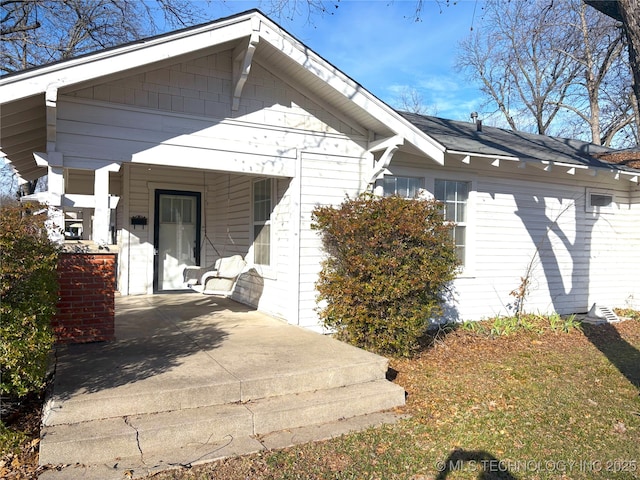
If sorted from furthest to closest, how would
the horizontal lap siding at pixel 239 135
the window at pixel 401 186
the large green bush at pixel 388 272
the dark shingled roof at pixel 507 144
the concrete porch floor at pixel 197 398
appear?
the dark shingled roof at pixel 507 144 < the window at pixel 401 186 < the large green bush at pixel 388 272 < the horizontal lap siding at pixel 239 135 < the concrete porch floor at pixel 197 398

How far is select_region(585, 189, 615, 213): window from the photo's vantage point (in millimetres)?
10227

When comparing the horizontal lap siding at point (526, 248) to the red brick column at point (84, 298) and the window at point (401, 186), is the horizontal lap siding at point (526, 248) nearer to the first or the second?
the window at point (401, 186)

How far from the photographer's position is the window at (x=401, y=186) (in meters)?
7.95

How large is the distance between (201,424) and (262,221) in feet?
15.8

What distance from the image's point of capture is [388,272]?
6.02 m

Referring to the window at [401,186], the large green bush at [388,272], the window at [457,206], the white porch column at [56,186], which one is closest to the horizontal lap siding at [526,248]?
the window at [457,206]

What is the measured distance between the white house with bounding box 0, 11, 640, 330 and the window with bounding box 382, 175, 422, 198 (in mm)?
35

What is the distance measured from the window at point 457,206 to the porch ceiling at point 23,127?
6.23 meters

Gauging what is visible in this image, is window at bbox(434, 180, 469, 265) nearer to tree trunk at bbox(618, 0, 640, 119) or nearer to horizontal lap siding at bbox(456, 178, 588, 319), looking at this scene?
horizontal lap siding at bbox(456, 178, 588, 319)

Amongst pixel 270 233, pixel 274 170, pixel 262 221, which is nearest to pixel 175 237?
pixel 262 221

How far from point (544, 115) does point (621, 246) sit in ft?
56.5

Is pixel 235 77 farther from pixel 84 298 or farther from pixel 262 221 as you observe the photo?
pixel 84 298

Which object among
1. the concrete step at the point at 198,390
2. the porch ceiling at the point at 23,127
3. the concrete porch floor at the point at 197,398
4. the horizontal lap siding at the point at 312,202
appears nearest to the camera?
the concrete porch floor at the point at 197,398

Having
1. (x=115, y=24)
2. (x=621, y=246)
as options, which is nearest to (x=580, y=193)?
(x=621, y=246)
